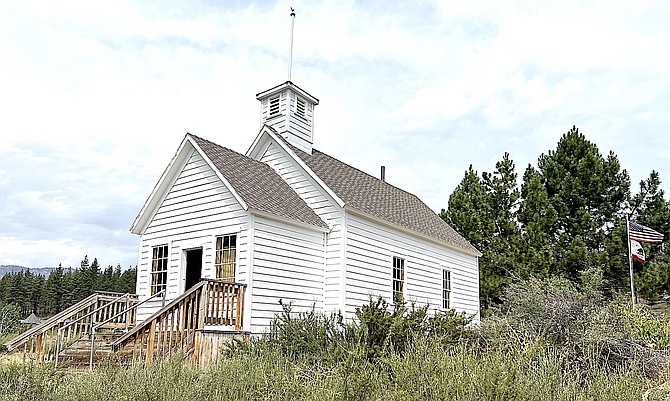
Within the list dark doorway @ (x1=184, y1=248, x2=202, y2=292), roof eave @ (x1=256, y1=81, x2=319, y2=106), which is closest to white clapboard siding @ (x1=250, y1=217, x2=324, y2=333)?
dark doorway @ (x1=184, y1=248, x2=202, y2=292)

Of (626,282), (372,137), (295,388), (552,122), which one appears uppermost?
(552,122)

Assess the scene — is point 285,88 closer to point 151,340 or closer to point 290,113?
point 290,113

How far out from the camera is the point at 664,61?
14.7 m

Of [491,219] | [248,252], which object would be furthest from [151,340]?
[491,219]

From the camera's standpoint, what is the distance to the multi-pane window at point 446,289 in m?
18.6

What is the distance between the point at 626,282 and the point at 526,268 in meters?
4.20

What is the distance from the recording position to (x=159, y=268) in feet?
46.5

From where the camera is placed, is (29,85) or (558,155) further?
(558,155)

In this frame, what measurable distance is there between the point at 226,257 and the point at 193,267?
201 centimetres

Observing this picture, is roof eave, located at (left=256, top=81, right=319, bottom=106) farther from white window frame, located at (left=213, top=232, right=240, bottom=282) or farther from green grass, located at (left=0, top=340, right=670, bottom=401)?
green grass, located at (left=0, top=340, right=670, bottom=401)

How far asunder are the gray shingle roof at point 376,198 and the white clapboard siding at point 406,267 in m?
0.36

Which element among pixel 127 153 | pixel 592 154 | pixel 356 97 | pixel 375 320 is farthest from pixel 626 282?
pixel 127 153

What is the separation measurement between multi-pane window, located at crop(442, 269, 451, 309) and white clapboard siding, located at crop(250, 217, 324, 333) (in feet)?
19.3

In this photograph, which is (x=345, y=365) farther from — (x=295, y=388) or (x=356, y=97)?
(x=356, y=97)
